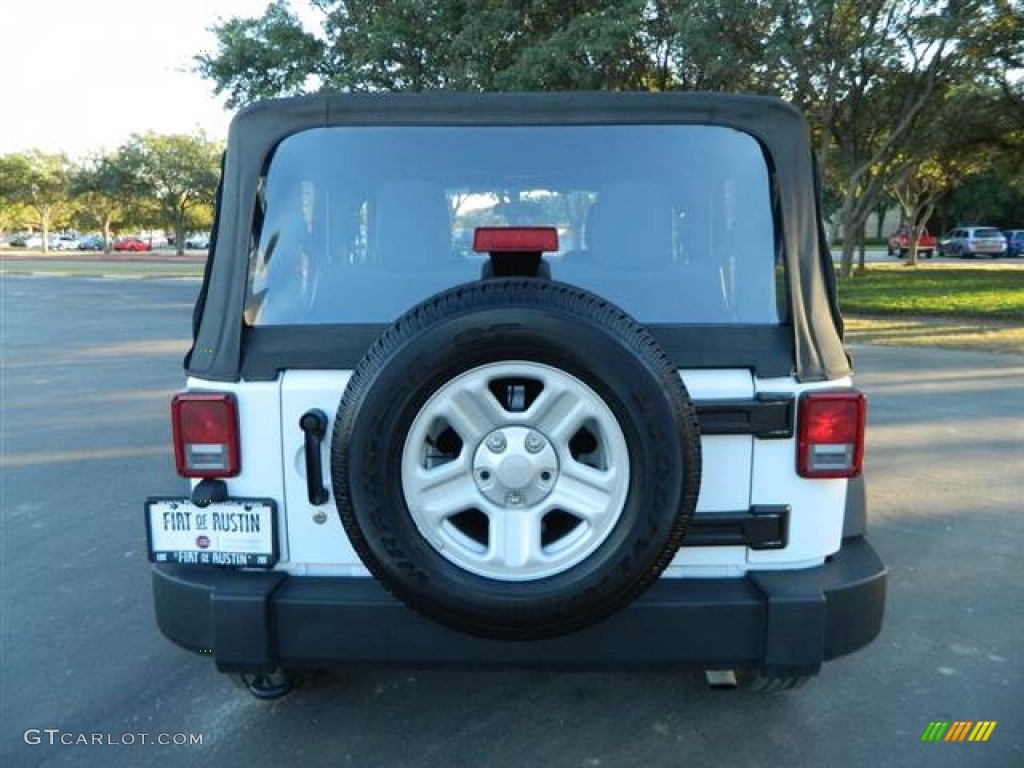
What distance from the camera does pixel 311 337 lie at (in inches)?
96.4

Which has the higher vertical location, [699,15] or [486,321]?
[699,15]

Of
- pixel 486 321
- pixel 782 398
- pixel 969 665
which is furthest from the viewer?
pixel 969 665

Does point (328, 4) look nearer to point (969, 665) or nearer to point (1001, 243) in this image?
point (969, 665)

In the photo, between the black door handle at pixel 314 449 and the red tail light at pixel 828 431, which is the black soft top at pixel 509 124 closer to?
the red tail light at pixel 828 431

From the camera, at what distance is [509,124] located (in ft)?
8.24

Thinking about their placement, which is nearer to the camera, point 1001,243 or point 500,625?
point 500,625

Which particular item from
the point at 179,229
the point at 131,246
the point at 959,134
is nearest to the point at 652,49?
the point at 959,134

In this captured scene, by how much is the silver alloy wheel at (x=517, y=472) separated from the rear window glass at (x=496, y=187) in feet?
1.55

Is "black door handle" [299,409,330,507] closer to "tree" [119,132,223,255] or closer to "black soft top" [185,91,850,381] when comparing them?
"black soft top" [185,91,850,381]

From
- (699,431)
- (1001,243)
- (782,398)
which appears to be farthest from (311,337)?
(1001,243)

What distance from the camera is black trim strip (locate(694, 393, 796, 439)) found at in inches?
93.3

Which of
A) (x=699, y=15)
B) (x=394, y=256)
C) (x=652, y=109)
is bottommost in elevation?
(x=394, y=256)

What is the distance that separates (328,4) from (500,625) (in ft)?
59.3

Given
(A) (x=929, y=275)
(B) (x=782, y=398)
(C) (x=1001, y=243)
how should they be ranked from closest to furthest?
(B) (x=782, y=398), (A) (x=929, y=275), (C) (x=1001, y=243)
